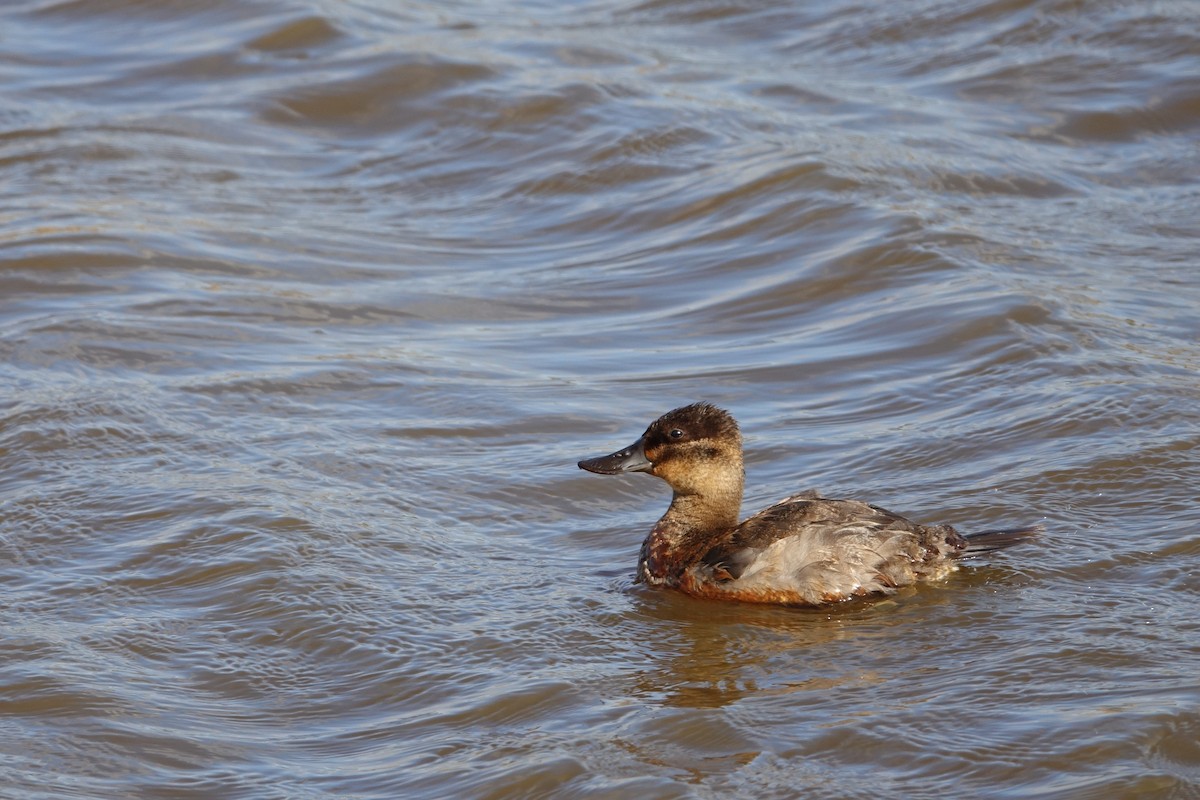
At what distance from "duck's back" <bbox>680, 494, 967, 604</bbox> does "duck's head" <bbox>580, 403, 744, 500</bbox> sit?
365 mm

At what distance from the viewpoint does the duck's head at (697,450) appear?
6398 millimetres

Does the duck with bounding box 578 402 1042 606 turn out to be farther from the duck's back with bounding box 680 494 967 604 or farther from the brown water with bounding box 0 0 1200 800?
the brown water with bounding box 0 0 1200 800

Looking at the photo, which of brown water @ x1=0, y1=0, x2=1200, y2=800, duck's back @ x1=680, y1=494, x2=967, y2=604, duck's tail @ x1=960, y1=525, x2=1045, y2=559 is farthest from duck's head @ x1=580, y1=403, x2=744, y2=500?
duck's tail @ x1=960, y1=525, x2=1045, y2=559

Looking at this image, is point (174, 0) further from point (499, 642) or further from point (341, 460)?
point (499, 642)

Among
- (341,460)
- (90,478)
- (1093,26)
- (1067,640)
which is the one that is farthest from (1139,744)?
(1093,26)

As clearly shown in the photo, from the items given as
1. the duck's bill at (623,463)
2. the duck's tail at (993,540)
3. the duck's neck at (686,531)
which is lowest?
the duck's tail at (993,540)

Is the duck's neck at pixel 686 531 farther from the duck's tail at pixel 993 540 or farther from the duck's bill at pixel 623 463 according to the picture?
the duck's tail at pixel 993 540

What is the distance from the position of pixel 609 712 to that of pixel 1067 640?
4.87 feet

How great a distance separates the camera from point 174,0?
1569 centimetres

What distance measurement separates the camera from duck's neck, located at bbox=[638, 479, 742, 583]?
6.22 metres

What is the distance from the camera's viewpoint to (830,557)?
19.8 feet

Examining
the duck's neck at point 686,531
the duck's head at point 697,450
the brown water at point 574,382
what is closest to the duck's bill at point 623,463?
the duck's head at point 697,450

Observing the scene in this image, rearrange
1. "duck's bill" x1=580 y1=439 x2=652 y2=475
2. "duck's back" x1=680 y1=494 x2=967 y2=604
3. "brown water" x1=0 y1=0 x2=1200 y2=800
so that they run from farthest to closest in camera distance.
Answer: "duck's bill" x1=580 y1=439 x2=652 y2=475
"duck's back" x1=680 y1=494 x2=967 y2=604
"brown water" x1=0 y1=0 x2=1200 y2=800

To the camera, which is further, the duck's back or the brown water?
the duck's back
